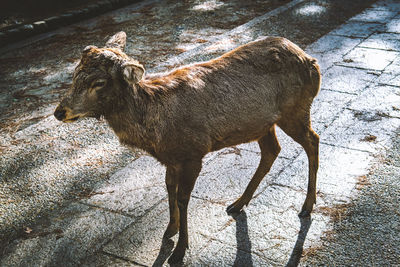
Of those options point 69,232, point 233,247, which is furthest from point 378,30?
point 69,232

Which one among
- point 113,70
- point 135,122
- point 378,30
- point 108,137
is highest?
point 113,70

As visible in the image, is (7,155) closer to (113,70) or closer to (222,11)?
(113,70)

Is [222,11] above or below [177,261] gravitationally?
below

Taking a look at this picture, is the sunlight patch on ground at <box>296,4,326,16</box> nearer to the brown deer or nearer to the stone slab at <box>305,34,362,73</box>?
the stone slab at <box>305,34,362,73</box>

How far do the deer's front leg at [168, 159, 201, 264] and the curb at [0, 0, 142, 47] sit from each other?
7.20 m

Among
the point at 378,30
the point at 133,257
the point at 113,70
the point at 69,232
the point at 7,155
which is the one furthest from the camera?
the point at 378,30

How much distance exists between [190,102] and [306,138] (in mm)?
1062

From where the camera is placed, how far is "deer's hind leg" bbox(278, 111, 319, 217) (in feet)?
11.5

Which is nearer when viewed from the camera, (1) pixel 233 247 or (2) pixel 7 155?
(1) pixel 233 247

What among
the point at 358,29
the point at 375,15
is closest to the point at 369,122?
the point at 358,29

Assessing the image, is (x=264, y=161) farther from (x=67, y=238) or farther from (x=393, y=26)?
(x=393, y=26)

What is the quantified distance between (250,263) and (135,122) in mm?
1285

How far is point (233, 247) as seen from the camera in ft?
10.8

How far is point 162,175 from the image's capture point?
4.29 metres
